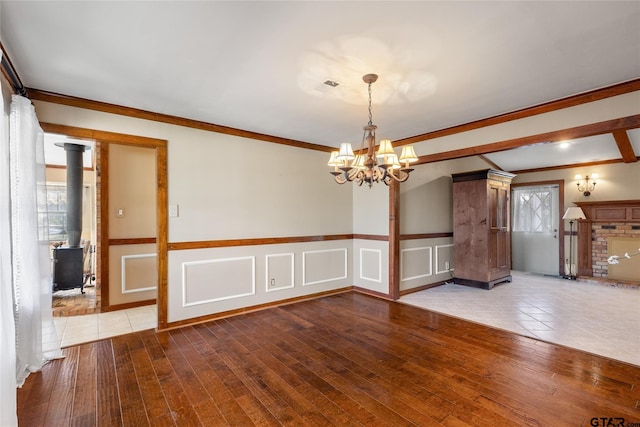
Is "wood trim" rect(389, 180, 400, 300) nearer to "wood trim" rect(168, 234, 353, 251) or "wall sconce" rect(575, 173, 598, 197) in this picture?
"wood trim" rect(168, 234, 353, 251)

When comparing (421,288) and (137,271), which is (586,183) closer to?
(421,288)

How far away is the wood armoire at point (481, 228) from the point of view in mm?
5402

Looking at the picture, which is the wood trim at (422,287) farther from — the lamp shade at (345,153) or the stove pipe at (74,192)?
the stove pipe at (74,192)

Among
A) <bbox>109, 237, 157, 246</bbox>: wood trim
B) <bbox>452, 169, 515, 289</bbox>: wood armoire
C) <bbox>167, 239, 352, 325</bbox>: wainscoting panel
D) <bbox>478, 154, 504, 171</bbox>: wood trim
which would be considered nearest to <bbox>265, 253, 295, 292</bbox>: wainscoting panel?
<bbox>167, 239, 352, 325</bbox>: wainscoting panel

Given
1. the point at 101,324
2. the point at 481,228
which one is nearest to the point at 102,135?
the point at 101,324

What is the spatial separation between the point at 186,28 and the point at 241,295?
3172mm

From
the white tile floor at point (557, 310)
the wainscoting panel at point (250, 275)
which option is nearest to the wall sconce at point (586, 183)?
the white tile floor at point (557, 310)

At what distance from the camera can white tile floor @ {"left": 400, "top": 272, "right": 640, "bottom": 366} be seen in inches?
124

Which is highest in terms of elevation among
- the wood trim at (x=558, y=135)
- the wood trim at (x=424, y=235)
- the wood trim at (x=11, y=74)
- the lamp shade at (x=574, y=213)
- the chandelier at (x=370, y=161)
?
the wood trim at (x=11, y=74)

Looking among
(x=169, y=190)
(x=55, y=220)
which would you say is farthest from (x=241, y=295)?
(x=55, y=220)

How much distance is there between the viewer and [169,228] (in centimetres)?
356

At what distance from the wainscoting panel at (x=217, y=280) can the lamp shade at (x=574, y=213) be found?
6.25 meters

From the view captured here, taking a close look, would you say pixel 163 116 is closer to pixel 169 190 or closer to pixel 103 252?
pixel 169 190

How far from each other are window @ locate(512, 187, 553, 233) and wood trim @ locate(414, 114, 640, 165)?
436 centimetres
